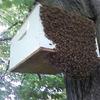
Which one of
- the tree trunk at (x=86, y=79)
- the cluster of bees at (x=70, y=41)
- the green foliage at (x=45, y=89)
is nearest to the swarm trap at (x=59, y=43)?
the cluster of bees at (x=70, y=41)

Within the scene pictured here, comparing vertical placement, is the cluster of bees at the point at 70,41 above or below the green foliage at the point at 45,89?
above

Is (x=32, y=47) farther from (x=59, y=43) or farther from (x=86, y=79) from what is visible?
(x=86, y=79)

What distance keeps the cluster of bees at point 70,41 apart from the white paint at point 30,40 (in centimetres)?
5

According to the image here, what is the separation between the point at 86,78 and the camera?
2.02 meters

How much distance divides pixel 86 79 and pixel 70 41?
460 millimetres

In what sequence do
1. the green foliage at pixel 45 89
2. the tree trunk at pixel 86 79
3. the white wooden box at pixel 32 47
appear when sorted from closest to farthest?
the white wooden box at pixel 32 47
the tree trunk at pixel 86 79
the green foliage at pixel 45 89

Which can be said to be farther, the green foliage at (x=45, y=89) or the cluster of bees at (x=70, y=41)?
the green foliage at (x=45, y=89)

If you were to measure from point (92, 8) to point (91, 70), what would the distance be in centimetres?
65

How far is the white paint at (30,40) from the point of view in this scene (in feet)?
5.49

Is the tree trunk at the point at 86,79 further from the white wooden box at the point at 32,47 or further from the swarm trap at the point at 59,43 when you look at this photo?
the white wooden box at the point at 32,47

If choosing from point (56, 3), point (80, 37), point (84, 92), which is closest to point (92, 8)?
point (56, 3)

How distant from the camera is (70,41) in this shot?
1.75m

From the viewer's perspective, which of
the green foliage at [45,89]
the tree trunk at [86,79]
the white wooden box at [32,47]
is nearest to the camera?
the white wooden box at [32,47]

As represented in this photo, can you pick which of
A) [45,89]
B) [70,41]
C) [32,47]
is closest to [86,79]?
[70,41]
